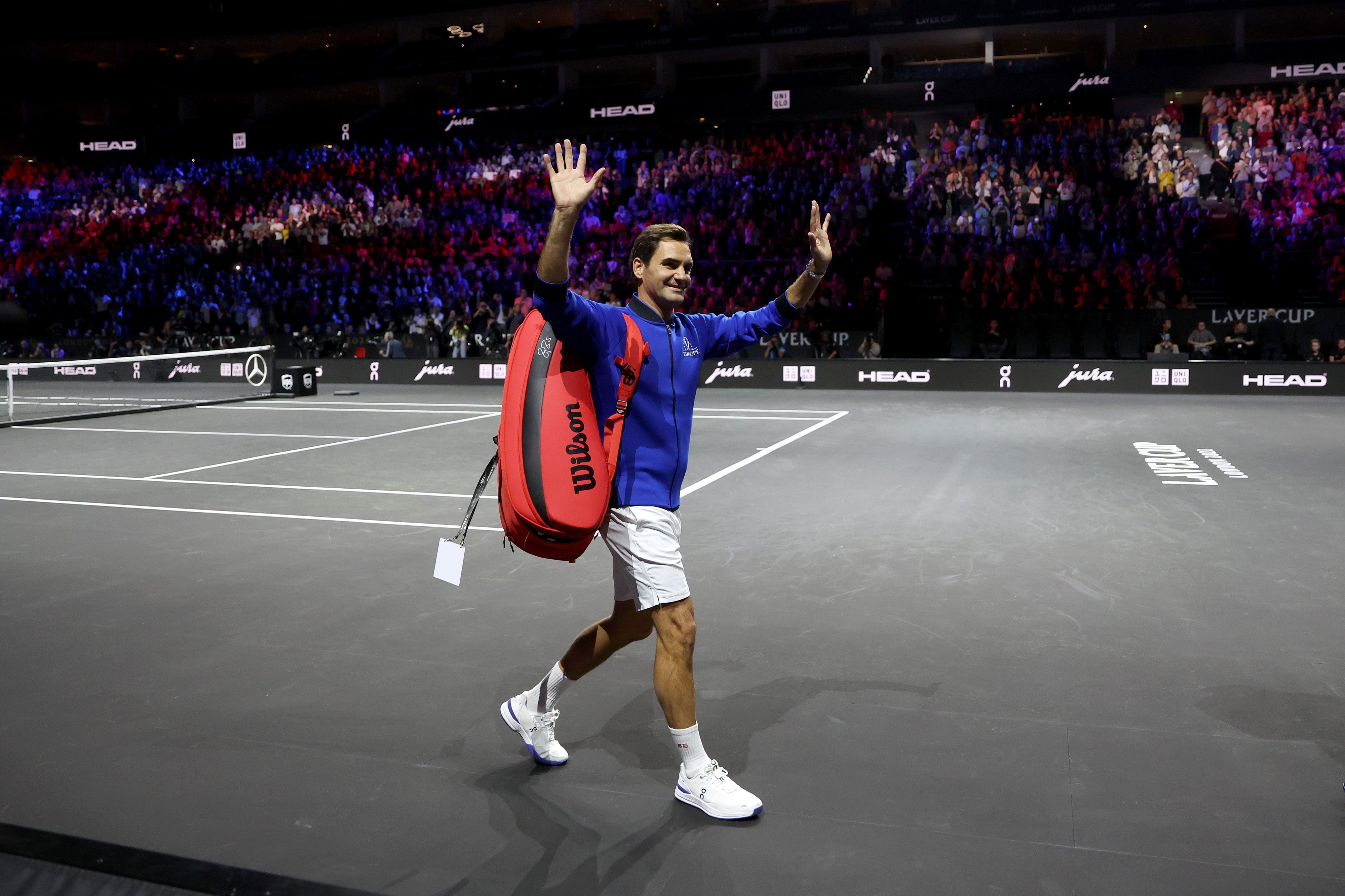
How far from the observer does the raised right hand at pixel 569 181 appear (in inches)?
126

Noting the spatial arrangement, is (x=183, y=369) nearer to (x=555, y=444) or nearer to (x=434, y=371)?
(x=434, y=371)

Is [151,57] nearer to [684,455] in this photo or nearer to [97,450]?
[97,450]

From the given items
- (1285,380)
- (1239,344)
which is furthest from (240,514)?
(1239,344)

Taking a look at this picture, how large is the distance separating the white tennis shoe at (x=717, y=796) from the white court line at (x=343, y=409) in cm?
1566

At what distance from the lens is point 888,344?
89.7 feet

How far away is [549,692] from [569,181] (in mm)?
1847

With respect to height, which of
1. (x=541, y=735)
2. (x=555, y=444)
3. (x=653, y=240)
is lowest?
(x=541, y=735)

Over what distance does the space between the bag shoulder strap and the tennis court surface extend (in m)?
1.20

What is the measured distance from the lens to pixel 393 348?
93.9ft

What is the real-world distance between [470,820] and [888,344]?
982 inches

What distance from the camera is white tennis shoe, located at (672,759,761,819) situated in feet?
11.3

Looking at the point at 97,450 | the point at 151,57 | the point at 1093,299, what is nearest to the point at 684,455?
the point at 97,450

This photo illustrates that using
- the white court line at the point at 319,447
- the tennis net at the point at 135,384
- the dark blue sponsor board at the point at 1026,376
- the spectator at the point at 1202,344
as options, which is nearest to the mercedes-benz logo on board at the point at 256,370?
the tennis net at the point at 135,384

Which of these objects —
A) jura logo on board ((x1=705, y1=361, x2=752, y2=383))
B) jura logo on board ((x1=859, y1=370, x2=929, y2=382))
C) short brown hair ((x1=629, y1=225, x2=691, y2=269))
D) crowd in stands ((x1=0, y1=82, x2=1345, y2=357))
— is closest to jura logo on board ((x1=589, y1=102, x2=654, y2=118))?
crowd in stands ((x1=0, y1=82, x2=1345, y2=357))
